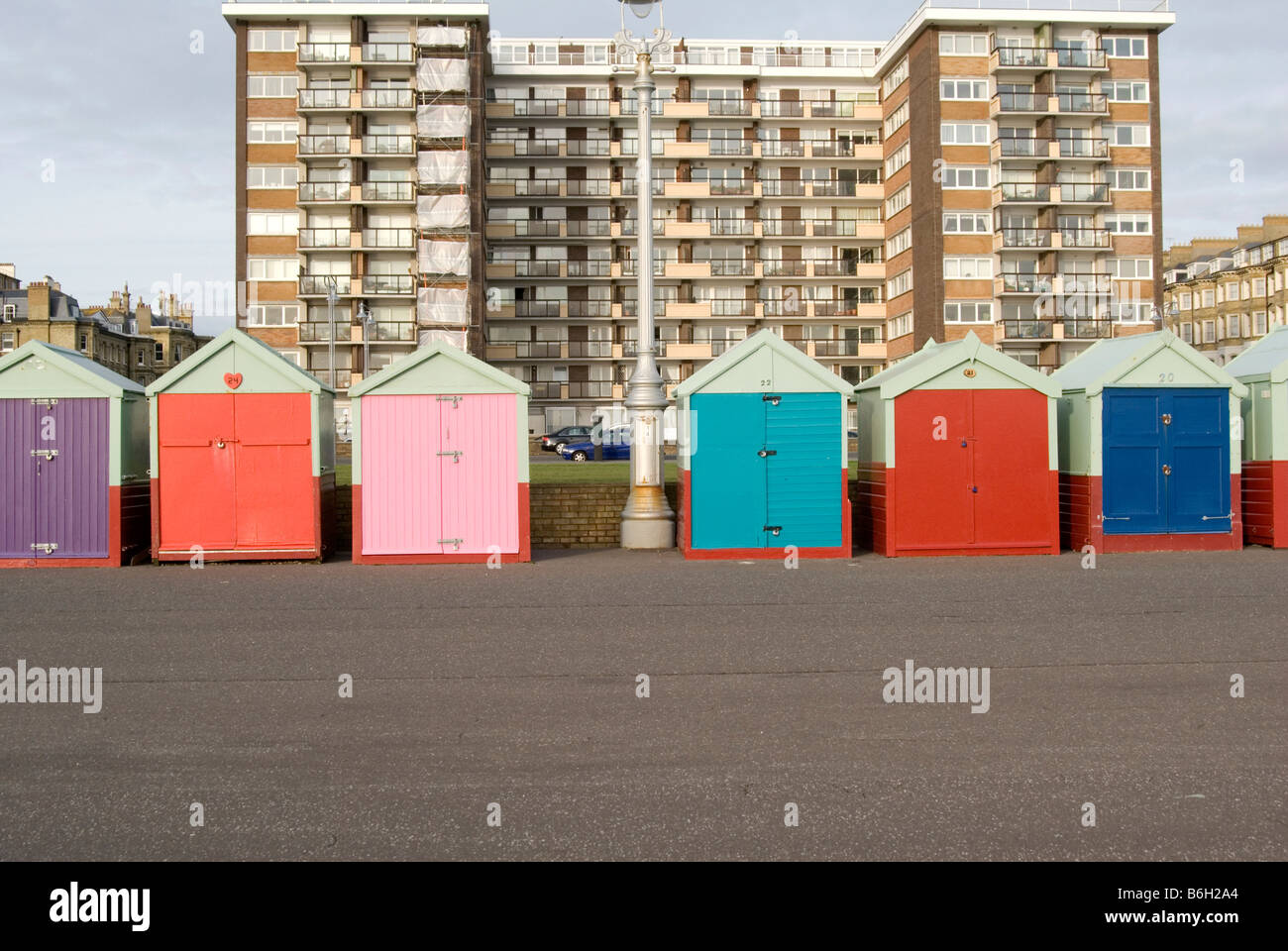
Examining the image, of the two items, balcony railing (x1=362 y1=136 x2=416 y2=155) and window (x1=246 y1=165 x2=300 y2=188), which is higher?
balcony railing (x1=362 y1=136 x2=416 y2=155)

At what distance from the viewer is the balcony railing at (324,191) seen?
6469 cm

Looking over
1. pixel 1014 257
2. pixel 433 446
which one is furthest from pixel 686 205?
pixel 433 446

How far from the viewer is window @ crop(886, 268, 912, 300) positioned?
7050cm

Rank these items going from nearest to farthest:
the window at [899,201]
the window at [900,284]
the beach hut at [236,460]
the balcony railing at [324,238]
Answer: the beach hut at [236,460] < the balcony railing at [324,238] < the window at [899,201] < the window at [900,284]

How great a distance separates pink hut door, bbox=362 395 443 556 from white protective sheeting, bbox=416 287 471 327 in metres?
49.3

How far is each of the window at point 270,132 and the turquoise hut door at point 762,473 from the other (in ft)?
181

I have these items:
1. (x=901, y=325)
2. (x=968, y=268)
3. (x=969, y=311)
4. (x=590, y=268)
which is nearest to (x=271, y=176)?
(x=590, y=268)

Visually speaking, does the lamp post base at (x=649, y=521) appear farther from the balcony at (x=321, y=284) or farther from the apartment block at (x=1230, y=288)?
the apartment block at (x=1230, y=288)

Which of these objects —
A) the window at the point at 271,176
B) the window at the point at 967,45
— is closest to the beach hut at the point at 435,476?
the window at the point at 271,176

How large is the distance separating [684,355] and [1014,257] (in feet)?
63.5

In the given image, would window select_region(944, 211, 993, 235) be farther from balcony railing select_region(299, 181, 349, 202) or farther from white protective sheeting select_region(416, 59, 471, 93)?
balcony railing select_region(299, 181, 349, 202)

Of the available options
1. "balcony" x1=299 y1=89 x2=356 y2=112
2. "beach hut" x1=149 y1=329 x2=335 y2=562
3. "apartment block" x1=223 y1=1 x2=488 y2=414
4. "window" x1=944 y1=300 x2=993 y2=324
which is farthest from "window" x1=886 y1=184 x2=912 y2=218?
"beach hut" x1=149 y1=329 x2=335 y2=562

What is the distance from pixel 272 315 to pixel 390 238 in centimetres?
766
